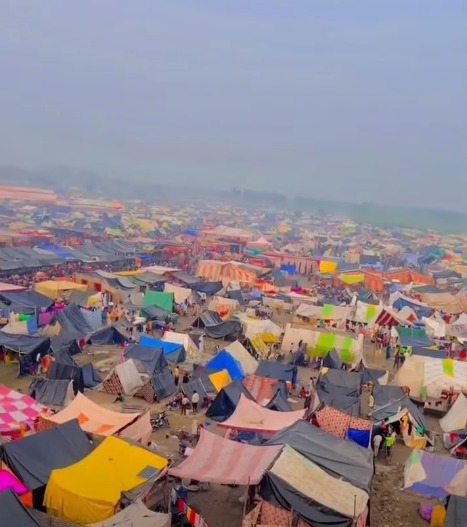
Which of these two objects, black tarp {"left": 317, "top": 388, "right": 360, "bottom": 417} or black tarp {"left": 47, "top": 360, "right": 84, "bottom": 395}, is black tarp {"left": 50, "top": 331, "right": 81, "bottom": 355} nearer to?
black tarp {"left": 47, "top": 360, "right": 84, "bottom": 395}

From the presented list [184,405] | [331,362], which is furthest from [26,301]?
[331,362]

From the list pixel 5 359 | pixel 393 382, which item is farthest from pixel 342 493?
pixel 5 359

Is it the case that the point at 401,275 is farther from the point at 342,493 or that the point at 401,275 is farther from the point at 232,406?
the point at 342,493

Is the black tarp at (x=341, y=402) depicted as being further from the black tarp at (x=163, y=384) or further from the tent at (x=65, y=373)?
the tent at (x=65, y=373)

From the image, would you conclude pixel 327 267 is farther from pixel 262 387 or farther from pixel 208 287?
pixel 262 387

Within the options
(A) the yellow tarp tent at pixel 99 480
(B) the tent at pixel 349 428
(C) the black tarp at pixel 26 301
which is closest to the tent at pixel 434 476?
(B) the tent at pixel 349 428
